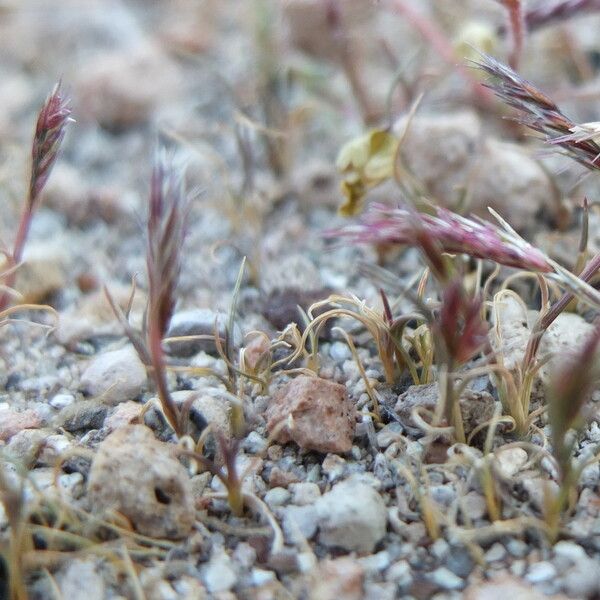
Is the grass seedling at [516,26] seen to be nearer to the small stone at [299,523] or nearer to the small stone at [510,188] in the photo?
the small stone at [510,188]

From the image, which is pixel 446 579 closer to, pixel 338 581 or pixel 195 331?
pixel 338 581

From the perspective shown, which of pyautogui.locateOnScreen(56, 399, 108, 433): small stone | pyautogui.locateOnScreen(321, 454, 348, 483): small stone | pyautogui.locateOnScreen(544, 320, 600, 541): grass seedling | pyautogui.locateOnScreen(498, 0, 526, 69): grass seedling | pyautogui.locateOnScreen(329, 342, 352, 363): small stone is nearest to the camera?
pyautogui.locateOnScreen(544, 320, 600, 541): grass seedling

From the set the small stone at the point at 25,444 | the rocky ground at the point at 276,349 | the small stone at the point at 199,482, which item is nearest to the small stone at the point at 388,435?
the rocky ground at the point at 276,349

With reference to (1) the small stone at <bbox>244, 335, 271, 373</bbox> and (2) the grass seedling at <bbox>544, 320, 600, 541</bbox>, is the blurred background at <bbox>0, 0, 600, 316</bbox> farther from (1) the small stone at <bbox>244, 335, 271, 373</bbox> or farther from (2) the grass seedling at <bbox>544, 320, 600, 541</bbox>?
(2) the grass seedling at <bbox>544, 320, 600, 541</bbox>

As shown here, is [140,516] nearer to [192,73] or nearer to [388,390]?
[388,390]

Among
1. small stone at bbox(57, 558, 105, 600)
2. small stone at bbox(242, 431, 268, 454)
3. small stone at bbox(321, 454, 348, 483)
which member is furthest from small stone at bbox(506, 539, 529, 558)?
small stone at bbox(57, 558, 105, 600)

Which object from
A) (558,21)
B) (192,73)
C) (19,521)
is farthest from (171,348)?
(192,73)

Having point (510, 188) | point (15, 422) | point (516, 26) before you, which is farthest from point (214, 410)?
point (516, 26)
